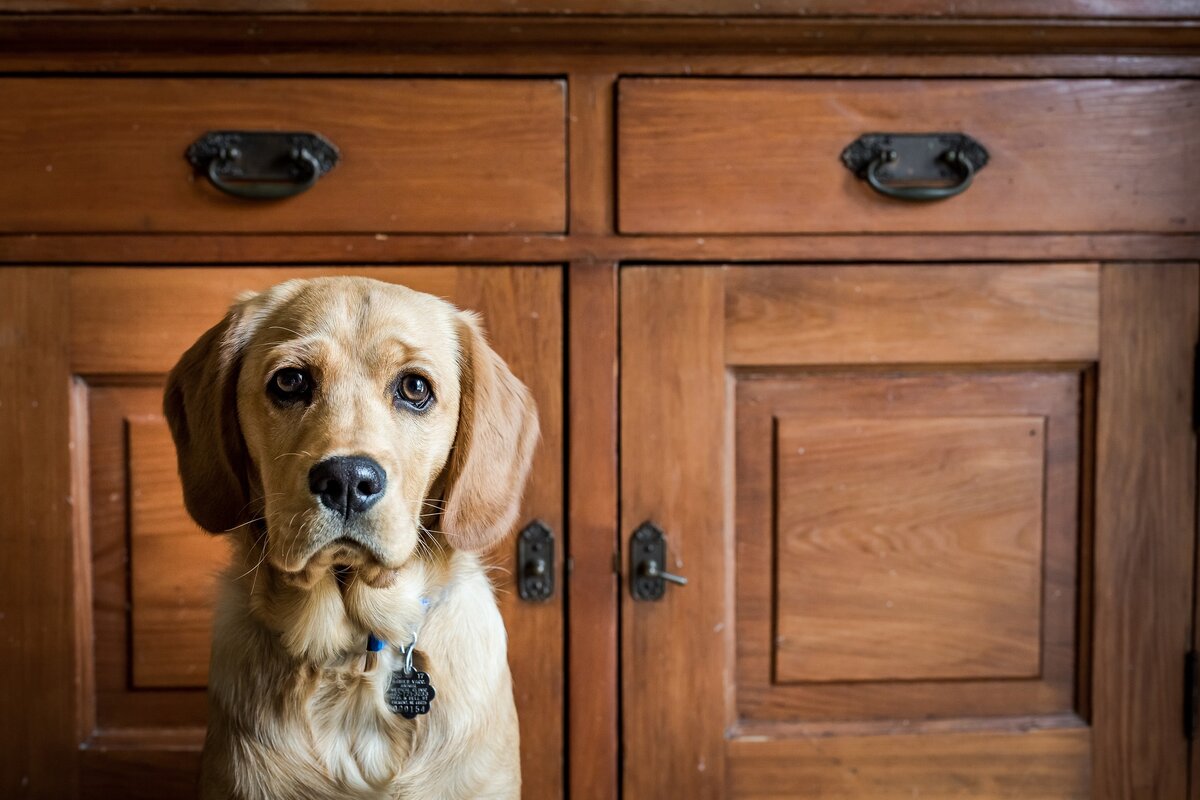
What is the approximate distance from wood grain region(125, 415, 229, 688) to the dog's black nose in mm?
482

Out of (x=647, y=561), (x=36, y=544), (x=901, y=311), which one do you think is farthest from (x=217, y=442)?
(x=901, y=311)

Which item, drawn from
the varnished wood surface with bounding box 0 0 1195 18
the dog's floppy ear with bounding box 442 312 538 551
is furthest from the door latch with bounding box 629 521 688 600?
the varnished wood surface with bounding box 0 0 1195 18

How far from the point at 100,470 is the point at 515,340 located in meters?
0.63

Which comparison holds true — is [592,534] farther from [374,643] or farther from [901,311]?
[901,311]

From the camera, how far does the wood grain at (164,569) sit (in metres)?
1.38

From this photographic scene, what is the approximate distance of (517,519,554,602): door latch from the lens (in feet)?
4.54

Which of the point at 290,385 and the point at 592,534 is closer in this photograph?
the point at 290,385

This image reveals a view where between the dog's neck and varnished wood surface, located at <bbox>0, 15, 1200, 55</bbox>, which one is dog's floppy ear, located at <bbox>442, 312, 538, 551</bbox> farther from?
varnished wood surface, located at <bbox>0, 15, 1200, 55</bbox>

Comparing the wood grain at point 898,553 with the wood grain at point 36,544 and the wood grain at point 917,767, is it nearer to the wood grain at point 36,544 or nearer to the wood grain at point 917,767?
the wood grain at point 917,767

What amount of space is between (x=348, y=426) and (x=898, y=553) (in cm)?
85

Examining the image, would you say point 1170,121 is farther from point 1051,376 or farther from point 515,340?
point 515,340

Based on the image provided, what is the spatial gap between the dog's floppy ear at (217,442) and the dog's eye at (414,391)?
0.19 m

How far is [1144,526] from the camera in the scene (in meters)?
1.43

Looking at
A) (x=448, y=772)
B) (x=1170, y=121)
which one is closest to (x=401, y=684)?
(x=448, y=772)
